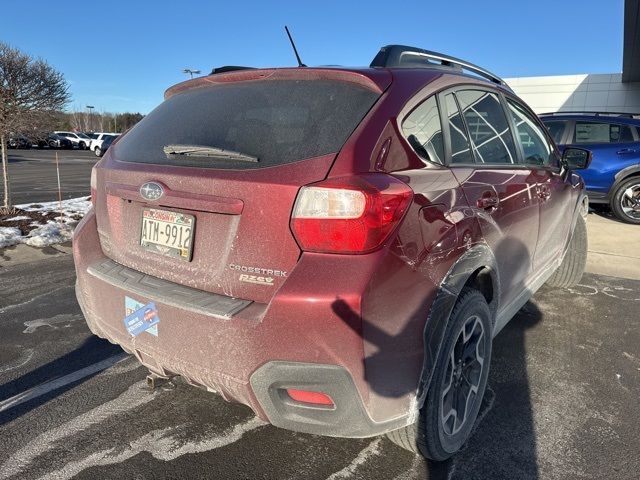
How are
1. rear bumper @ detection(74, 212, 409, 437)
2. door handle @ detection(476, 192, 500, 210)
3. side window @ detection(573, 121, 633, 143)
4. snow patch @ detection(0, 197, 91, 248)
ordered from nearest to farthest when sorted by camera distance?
rear bumper @ detection(74, 212, 409, 437) < door handle @ detection(476, 192, 500, 210) < snow patch @ detection(0, 197, 91, 248) < side window @ detection(573, 121, 633, 143)

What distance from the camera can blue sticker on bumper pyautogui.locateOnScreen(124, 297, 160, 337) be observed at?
2008mm

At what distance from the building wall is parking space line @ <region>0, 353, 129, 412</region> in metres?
23.9

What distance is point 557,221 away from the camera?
362 centimetres

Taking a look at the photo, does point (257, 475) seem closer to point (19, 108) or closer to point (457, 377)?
point (457, 377)

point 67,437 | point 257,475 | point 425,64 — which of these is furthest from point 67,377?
point 425,64

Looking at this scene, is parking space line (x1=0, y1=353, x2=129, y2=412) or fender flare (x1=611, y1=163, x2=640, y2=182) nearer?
parking space line (x1=0, y1=353, x2=129, y2=412)

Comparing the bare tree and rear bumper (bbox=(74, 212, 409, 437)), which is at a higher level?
the bare tree

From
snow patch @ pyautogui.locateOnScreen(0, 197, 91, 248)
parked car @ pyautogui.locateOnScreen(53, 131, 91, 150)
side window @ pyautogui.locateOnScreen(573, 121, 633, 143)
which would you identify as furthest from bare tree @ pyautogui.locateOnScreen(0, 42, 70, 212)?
parked car @ pyautogui.locateOnScreen(53, 131, 91, 150)

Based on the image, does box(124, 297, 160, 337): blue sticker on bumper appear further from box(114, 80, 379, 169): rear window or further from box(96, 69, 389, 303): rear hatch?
box(114, 80, 379, 169): rear window

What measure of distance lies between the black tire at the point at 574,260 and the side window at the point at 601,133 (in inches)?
184

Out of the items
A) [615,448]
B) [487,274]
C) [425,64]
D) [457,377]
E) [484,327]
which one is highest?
[425,64]

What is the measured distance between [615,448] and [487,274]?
1070 millimetres

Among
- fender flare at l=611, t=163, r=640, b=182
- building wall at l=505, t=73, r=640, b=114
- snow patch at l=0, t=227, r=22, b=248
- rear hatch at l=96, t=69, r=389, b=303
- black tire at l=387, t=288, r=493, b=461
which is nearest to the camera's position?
rear hatch at l=96, t=69, r=389, b=303

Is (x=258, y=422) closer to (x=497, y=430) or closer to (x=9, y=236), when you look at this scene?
(x=497, y=430)
